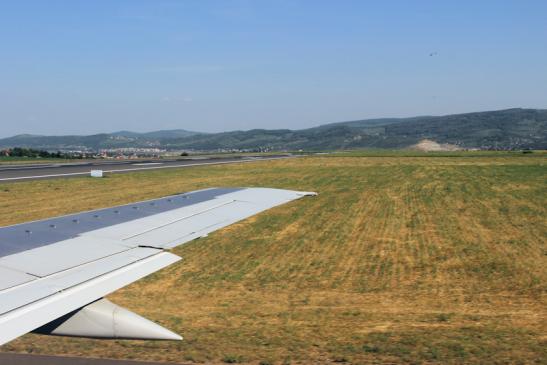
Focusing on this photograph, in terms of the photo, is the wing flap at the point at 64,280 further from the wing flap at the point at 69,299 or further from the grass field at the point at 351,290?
the grass field at the point at 351,290

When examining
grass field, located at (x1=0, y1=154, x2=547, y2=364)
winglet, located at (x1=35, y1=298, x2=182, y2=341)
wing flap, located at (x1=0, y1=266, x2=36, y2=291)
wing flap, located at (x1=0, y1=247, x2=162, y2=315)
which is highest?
wing flap, located at (x1=0, y1=266, x2=36, y2=291)

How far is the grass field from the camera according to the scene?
9766 millimetres

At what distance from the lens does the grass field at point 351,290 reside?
977 cm

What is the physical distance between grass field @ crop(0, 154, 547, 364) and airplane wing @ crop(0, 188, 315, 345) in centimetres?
266

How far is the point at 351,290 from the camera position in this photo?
13.8 metres

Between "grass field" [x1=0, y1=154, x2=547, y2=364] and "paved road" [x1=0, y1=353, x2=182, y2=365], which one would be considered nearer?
"paved road" [x1=0, y1=353, x2=182, y2=365]

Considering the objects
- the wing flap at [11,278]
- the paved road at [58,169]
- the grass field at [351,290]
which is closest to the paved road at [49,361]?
the grass field at [351,290]

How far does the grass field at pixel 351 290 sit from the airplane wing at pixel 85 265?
2661mm

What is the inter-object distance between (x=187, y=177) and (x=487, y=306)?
3997 centimetres

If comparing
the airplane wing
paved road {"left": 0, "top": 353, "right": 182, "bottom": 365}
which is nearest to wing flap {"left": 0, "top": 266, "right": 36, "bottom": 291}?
the airplane wing

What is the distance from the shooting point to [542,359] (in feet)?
30.1

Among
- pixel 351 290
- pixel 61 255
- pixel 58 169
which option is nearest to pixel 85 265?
pixel 61 255

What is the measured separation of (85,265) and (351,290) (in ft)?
29.9

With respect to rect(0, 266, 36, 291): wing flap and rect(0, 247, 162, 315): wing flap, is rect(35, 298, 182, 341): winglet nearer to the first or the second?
rect(0, 247, 162, 315): wing flap
